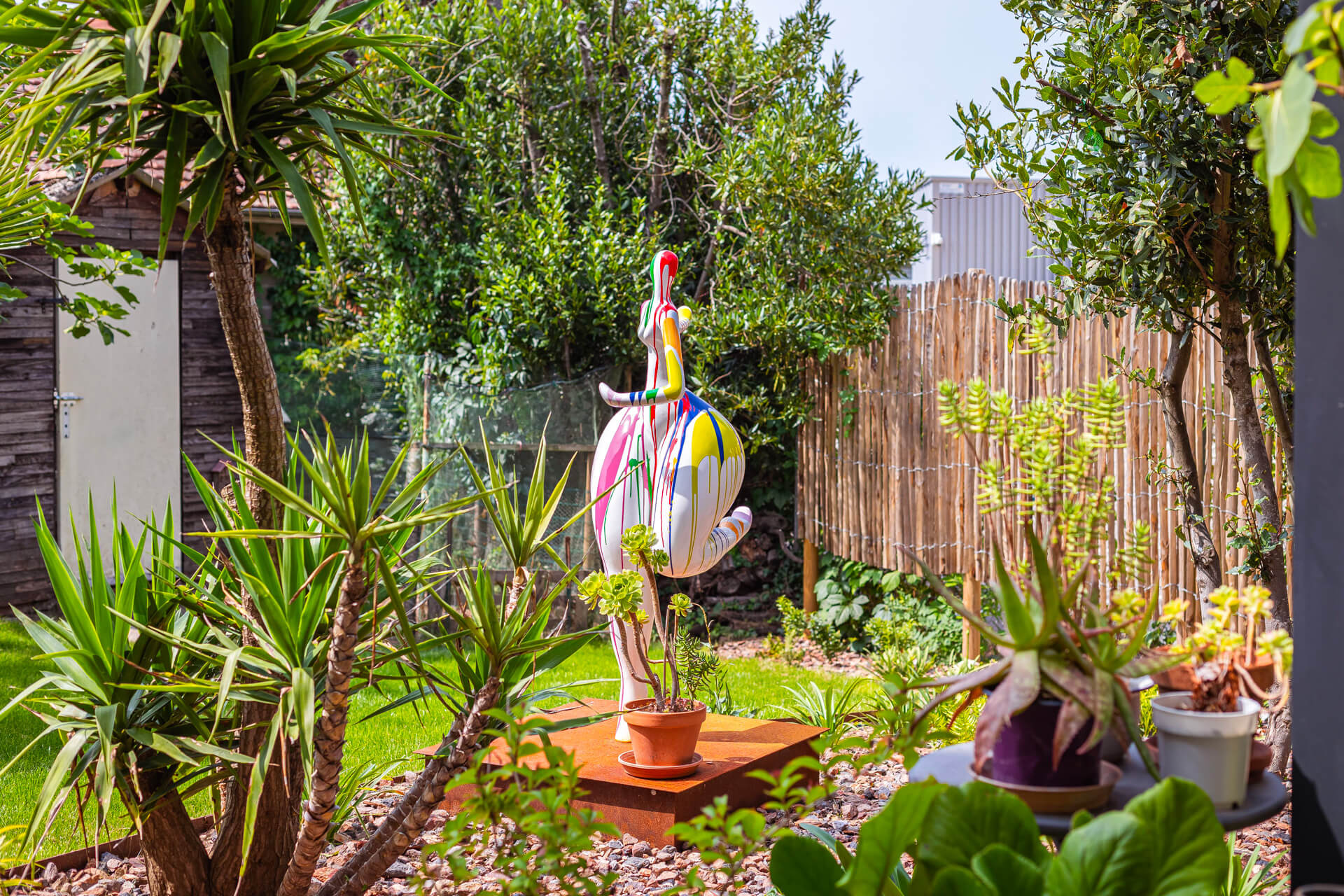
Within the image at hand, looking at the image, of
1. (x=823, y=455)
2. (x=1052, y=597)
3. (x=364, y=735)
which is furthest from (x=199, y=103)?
(x=823, y=455)

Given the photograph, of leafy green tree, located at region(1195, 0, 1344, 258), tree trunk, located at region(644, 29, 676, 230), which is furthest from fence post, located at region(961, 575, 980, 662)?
leafy green tree, located at region(1195, 0, 1344, 258)

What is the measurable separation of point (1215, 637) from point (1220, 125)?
198 cm

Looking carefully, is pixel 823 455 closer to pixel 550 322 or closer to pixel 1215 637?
pixel 550 322

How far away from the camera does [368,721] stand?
472 centimetres

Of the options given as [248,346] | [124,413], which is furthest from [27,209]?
[124,413]

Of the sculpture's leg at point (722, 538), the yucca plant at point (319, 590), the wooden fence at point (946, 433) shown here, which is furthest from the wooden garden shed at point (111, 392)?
the yucca plant at point (319, 590)

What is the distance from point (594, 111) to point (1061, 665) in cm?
651

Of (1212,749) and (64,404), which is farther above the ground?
(64,404)

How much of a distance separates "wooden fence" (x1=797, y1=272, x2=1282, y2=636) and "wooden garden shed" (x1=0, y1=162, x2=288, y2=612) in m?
4.15

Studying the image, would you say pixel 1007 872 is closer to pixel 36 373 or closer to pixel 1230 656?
pixel 1230 656

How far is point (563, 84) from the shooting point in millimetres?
7199

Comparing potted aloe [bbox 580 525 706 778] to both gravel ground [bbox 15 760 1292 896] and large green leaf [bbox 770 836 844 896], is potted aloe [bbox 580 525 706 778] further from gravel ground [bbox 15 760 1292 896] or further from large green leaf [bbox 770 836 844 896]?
large green leaf [bbox 770 836 844 896]

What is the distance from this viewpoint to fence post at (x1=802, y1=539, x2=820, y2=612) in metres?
6.91

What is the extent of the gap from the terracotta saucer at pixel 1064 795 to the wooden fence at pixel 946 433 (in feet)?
7.73
